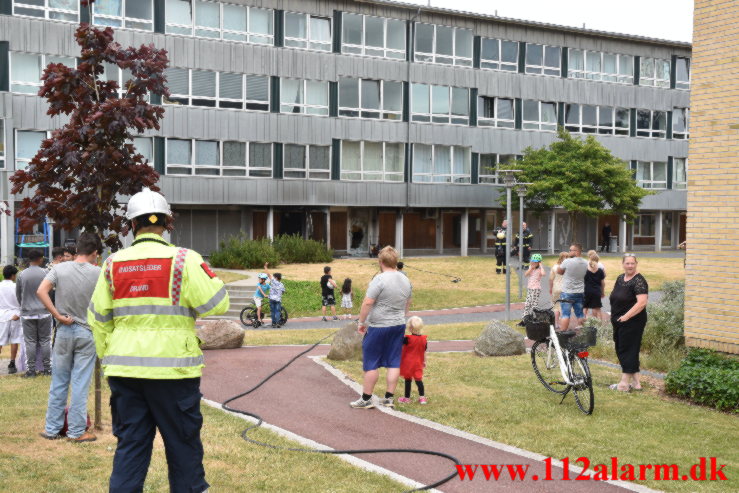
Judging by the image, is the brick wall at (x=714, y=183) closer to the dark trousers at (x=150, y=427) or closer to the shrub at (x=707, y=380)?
the shrub at (x=707, y=380)

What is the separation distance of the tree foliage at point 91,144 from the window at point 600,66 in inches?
1542

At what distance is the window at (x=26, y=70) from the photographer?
31203mm

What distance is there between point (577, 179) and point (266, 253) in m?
17.0

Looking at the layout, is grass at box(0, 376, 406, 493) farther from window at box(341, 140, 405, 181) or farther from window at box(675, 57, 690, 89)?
window at box(675, 57, 690, 89)

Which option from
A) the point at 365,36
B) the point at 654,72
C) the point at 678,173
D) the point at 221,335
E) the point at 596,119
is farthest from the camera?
the point at 678,173

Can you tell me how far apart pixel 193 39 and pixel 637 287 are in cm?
2831

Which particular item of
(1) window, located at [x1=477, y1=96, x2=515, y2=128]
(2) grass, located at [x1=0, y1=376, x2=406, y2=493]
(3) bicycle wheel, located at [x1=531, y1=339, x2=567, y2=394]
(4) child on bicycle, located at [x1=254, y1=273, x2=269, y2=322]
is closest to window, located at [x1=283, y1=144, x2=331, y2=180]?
(1) window, located at [x1=477, y1=96, x2=515, y2=128]

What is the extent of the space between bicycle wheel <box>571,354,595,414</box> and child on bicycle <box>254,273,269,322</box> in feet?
42.8

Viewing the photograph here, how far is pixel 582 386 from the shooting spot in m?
9.32

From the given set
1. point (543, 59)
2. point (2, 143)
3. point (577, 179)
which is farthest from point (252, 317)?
point (543, 59)

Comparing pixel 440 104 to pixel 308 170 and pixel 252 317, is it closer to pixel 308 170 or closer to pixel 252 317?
pixel 308 170

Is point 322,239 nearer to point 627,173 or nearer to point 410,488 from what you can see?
point 627,173

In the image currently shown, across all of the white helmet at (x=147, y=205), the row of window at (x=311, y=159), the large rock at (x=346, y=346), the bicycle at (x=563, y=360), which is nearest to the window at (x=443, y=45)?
the row of window at (x=311, y=159)

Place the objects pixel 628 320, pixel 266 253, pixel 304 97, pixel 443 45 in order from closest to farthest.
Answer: pixel 628 320 → pixel 266 253 → pixel 304 97 → pixel 443 45
